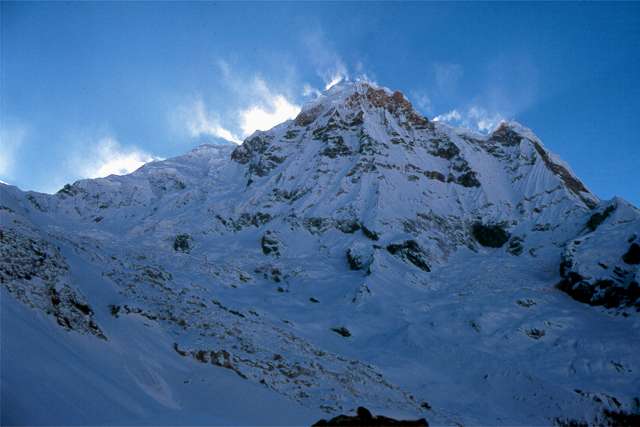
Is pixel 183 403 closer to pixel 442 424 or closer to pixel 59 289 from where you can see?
pixel 59 289

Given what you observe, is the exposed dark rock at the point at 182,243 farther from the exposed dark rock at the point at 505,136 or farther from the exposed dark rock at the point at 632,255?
the exposed dark rock at the point at 505,136

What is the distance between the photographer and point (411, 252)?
50.8m

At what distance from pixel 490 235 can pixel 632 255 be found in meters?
22.4

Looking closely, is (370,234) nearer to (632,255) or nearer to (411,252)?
(411,252)

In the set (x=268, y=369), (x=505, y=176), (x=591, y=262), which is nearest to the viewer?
(x=268, y=369)

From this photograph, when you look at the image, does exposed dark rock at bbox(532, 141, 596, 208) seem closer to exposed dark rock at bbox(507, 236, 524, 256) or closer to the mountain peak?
exposed dark rock at bbox(507, 236, 524, 256)

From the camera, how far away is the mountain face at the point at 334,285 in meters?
12.0

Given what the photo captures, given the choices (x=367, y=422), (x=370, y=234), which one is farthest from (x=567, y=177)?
(x=367, y=422)

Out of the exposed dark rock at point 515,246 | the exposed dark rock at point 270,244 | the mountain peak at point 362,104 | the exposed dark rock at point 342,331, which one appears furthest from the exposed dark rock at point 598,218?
the mountain peak at point 362,104

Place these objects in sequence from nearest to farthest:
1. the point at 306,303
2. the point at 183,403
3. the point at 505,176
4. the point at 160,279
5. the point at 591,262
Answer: the point at 183,403 < the point at 160,279 < the point at 306,303 < the point at 591,262 < the point at 505,176

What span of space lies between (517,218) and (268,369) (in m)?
58.3

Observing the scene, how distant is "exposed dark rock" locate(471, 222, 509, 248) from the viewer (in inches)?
2356

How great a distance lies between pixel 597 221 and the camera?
52.8m

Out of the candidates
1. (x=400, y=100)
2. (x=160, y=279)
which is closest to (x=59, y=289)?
(x=160, y=279)
